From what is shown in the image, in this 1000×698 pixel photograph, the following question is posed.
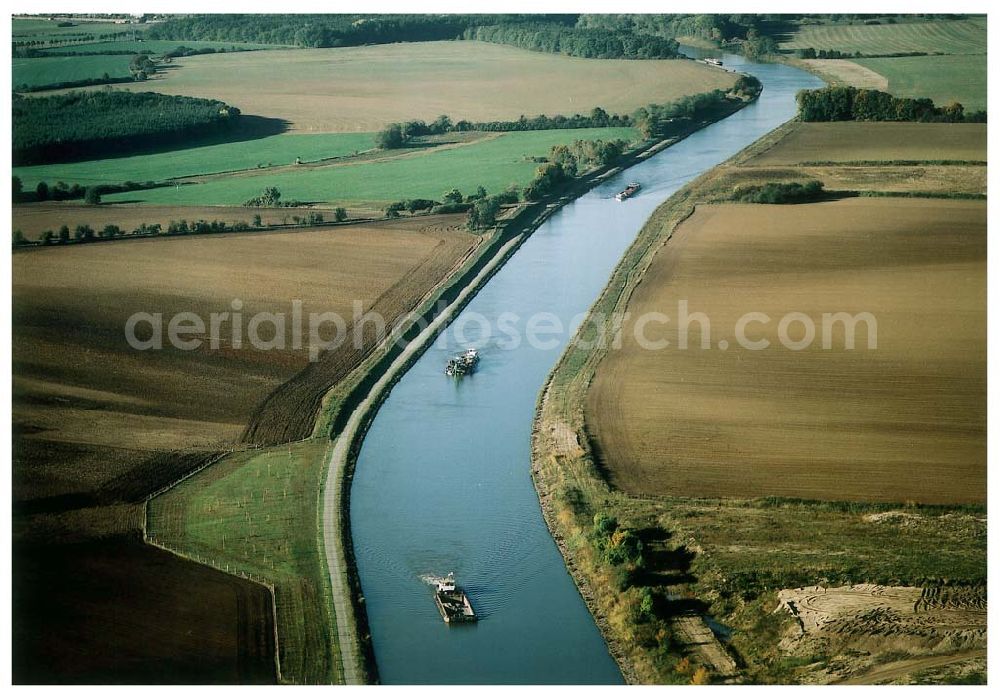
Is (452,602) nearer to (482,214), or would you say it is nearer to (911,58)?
(482,214)

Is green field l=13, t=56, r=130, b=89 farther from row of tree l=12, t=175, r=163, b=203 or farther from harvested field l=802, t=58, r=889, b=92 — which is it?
harvested field l=802, t=58, r=889, b=92

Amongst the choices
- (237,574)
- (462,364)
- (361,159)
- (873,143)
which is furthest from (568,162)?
(237,574)

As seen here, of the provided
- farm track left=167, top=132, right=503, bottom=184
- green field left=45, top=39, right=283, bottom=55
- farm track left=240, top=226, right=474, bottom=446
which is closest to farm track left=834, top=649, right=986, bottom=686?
farm track left=240, top=226, right=474, bottom=446

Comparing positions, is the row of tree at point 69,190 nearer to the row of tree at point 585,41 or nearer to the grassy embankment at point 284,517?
the grassy embankment at point 284,517

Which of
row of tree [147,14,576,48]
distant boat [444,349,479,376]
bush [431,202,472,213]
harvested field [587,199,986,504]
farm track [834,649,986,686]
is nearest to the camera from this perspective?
farm track [834,649,986,686]

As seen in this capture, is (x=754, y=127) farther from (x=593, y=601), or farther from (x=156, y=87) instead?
(x=593, y=601)
